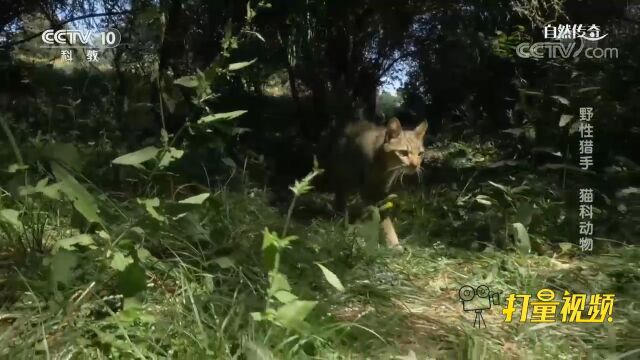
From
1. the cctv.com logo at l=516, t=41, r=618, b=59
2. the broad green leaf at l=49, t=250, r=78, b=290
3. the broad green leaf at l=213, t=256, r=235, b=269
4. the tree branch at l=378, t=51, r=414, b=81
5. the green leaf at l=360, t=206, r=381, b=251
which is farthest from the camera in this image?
the tree branch at l=378, t=51, r=414, b=81

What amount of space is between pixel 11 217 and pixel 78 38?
1248 mm

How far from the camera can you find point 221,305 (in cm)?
170

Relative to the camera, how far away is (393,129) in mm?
3299

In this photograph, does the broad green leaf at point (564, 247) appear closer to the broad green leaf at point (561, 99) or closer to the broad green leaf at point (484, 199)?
the broad green leaf at point (484, 199)

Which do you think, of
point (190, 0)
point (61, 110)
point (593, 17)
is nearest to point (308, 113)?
point (190, 0)

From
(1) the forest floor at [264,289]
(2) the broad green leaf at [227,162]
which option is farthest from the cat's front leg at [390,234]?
(2) the broad green leaf at [227,162]

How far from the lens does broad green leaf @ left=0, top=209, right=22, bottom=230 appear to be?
5.84 ft

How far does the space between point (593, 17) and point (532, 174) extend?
0.75m

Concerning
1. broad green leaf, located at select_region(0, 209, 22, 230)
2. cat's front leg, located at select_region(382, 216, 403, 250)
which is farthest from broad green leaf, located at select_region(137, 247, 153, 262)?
cat's front leg, located at select_region(382, 216, 403, 250)

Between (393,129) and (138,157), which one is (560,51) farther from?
(138,157)

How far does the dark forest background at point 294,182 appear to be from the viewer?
1.63 m

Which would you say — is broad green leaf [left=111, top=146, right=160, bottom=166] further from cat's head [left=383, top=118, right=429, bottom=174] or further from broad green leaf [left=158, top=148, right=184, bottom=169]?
cat's head [left=383, top=118, right=429, bottom=174]

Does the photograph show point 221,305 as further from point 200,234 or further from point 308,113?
point 308,113

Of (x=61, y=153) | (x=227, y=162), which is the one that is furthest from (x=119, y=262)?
(x=227, y=162)
